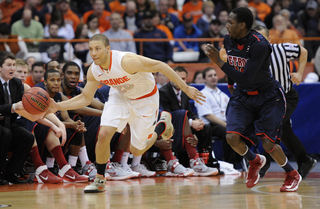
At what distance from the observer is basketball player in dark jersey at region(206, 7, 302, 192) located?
4.63 m

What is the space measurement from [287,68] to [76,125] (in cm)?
302

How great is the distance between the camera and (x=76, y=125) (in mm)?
6227

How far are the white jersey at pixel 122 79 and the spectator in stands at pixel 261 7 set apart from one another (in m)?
8.83

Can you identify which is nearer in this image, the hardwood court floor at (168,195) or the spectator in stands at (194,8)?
the hardwood court floor at (168,195)

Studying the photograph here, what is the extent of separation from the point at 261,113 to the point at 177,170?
2.38 meters

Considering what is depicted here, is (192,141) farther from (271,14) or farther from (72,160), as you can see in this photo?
(271,14)

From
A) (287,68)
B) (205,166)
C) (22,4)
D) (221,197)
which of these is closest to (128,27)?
(22,4)

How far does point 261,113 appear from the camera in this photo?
16.0ft

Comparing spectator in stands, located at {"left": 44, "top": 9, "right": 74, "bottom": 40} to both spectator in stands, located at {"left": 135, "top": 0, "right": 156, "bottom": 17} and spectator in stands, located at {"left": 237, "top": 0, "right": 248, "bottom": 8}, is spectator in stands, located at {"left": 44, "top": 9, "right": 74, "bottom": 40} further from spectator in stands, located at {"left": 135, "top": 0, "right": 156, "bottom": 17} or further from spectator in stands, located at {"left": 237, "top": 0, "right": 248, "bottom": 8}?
spectator in stands, located at {"left": 237, "top": 0, "right": 248, "bottom": 8}

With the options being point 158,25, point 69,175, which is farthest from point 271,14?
point 69,175

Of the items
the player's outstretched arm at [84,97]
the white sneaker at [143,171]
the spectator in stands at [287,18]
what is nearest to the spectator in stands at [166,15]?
the spectator in stands at [287,18]

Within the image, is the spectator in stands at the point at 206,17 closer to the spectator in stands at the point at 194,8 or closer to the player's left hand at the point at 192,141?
the spectator in stands at the point at 194,8

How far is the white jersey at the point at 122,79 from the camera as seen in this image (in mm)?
4859

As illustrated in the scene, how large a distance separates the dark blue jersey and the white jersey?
3.26 ft
